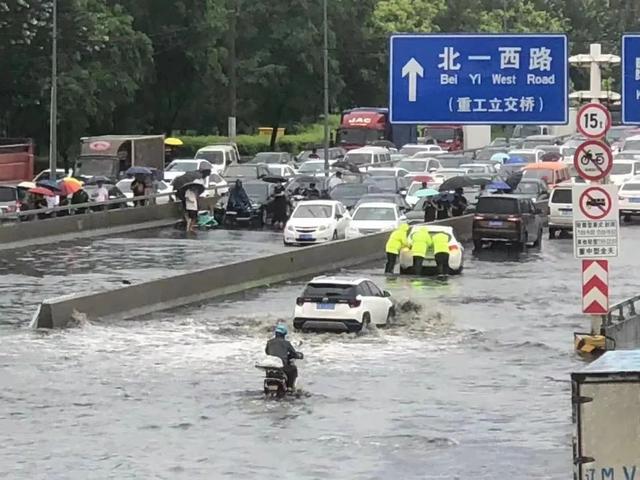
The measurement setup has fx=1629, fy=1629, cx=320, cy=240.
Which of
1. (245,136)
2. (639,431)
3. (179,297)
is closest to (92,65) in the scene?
(245,136)

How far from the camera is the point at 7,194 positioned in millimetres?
47125

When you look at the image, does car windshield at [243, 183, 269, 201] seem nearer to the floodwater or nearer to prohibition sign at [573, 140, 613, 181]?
the floodwater

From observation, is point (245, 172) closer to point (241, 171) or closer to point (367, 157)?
point (241, 171)

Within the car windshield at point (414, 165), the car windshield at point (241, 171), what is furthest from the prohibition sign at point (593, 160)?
the car windshield at point (414, 165)

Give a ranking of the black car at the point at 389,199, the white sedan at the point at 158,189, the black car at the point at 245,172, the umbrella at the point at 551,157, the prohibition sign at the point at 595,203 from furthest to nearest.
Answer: the umbrella at the point at 551,157 → the black car at the point at 245,172 → the white sedan at the point at 158,189 → the black car at the point at 389,199 → the prohibition sign at the point at 595,203

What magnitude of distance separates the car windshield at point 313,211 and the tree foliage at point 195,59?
2048 centimetres

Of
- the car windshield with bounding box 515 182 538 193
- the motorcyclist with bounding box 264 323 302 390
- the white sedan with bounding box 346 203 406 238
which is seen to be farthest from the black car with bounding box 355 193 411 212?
the motorcyclist with bounding box 264 323 302 390

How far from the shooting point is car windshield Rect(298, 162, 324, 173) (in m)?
64.2

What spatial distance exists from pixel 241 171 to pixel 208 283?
2615cm

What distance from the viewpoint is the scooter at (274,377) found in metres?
22.7

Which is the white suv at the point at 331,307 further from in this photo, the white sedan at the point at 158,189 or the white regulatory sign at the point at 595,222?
the white sedan at the point at 158,189

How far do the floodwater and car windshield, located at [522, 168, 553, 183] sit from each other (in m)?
21.6

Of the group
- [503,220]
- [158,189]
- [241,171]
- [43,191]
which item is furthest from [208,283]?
[241,171]

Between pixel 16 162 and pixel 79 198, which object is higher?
pixel 16 162
